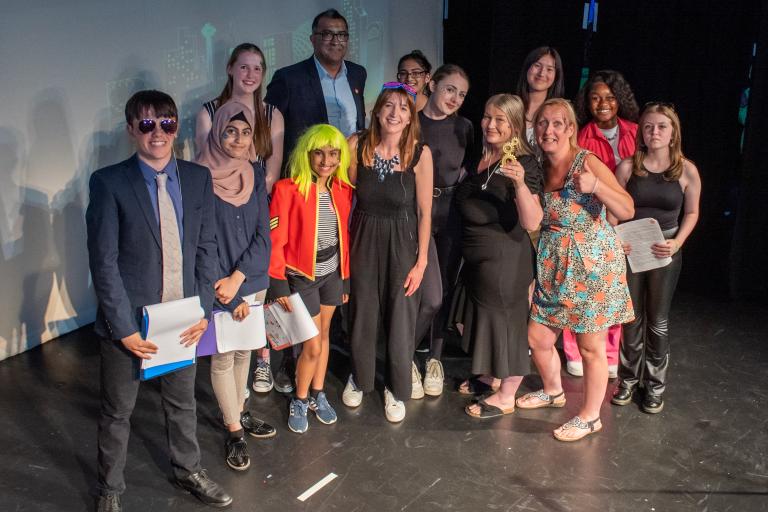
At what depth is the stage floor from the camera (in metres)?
3.04

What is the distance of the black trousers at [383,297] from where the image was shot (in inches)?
136

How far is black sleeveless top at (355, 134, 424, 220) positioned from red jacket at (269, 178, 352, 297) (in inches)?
4.2

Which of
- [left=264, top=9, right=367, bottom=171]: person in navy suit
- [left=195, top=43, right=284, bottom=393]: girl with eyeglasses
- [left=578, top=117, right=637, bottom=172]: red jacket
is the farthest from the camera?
[left=264, top=9, right=367, bottom=171]: person in navy suit

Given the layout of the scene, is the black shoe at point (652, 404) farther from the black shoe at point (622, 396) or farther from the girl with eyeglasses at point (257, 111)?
the girl with eyeglasses at point (257, 111)

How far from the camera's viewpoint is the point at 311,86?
4.23 meters

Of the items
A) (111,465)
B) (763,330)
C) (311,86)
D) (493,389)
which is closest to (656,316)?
(493,389)

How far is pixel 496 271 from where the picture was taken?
3.46m

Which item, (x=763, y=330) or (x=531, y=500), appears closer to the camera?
(x=531, y=500)

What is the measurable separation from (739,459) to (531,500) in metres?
0.96

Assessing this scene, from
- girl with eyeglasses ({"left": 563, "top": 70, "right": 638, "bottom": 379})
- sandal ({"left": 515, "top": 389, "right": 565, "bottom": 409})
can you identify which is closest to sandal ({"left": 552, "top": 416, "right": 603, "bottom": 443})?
sandal ({"left": 515, "top": 389, "right": 565, "bottom": 409})

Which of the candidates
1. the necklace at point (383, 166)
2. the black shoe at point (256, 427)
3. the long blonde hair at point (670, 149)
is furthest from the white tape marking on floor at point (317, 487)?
the long blonde hair at point (670, 149)

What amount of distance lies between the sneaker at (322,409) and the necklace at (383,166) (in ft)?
3.43

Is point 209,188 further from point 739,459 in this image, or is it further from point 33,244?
point 739,459

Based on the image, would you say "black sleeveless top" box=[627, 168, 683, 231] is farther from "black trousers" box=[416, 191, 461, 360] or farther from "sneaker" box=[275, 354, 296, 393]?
"sneaker" box=[275, 354, 296, 393]
